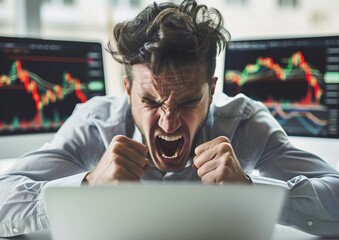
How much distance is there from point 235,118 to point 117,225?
0.49 metres

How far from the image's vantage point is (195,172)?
86cm

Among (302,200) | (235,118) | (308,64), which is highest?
(308,64)

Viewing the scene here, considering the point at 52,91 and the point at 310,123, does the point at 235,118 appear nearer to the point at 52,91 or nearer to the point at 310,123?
the point at 310,123

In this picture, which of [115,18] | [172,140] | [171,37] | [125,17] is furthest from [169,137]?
[115,18]

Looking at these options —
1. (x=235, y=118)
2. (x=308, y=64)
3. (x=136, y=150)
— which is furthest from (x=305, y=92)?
(x=136, y=150)

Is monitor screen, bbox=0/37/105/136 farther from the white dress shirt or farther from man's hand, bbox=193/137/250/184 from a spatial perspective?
man's hand, bbox=193/137/250/184

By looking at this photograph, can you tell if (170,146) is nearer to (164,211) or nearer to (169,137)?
(169,137)

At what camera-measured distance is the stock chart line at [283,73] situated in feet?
3.67

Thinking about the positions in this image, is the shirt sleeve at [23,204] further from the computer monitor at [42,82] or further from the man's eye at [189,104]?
the computer monitor at [42,82]

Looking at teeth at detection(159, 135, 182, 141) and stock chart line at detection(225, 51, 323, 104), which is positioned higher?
stock chart line at detection(225, 51, 323, 104)

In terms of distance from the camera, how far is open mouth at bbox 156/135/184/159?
32.0 inches

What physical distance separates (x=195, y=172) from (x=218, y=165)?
22 cm

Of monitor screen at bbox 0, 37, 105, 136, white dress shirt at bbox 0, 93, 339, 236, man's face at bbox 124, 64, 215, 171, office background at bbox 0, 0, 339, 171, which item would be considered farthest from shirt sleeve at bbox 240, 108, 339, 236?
monitor screen at bbox 0, 37, 105, 136

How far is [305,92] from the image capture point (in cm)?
113
